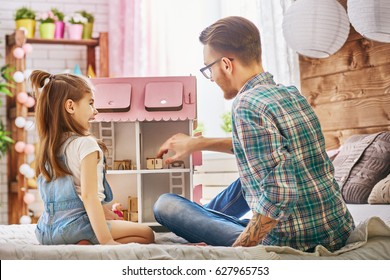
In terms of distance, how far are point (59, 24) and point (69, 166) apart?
1.91 metres

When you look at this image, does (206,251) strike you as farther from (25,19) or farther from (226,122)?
(25,19)

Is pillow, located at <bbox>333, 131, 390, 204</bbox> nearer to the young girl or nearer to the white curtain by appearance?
the white curtain

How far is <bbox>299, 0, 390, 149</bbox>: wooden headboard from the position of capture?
1.76m

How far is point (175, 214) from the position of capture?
1.16m

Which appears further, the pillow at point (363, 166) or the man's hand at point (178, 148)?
the pillow at point (363, 166)

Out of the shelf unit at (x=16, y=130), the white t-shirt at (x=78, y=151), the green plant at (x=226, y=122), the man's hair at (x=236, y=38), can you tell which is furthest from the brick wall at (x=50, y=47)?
the man's hair at (x=236, y=38)

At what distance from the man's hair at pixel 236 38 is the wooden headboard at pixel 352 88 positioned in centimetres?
77

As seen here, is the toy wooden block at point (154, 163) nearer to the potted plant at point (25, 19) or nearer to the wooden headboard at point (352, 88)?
the wooden headboard at point (352, 88)

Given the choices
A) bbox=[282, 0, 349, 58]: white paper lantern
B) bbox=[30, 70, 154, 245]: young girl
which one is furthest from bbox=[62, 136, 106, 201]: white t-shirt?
bbox=[282, 0, 349, 58]: white paper lantern

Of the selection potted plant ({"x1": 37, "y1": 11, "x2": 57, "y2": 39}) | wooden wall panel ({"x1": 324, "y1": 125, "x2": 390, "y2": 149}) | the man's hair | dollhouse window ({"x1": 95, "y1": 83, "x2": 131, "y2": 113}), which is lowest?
wooden wall panel ({"x1": 324, "y1": 125, "x2": 390, "y2": 149})

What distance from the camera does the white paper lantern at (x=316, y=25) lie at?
65.4 inches

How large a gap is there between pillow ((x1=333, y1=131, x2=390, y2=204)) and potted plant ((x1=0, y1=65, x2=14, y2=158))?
4.94 feet
